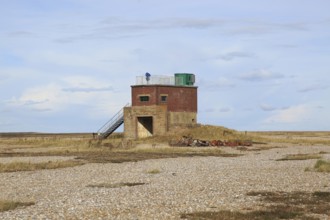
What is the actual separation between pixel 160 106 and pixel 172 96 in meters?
2.13

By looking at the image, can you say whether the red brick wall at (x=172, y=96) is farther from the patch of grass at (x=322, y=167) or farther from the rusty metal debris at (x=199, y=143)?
the patch of grass at (x=322, y=167)

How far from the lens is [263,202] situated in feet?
72.6

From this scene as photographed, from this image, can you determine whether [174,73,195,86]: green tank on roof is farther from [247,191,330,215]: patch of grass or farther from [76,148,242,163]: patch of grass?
[247,191,330,215]: patch of grass

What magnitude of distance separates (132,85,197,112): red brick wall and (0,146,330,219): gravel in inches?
1220

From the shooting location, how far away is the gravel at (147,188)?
20.4 metres

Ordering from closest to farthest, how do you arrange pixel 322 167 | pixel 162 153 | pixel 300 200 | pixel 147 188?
pixel 300 200 → pixel 147 188 → pixel 322 167 → pixel 162 153

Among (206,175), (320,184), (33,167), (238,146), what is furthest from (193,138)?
(320,184)

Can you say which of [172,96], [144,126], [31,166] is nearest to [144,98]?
[172,96]

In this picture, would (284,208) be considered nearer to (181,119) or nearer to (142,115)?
(142,115)

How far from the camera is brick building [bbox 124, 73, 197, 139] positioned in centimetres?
7244

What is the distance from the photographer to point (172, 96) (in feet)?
Result: 241

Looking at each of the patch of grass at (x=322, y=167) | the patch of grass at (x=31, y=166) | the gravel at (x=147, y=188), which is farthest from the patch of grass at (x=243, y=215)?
the patch of grass at (x=31, y=166)

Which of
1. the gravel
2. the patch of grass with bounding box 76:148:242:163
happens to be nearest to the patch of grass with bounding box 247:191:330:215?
the gravel

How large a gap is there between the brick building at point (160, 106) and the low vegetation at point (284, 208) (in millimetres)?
48243
